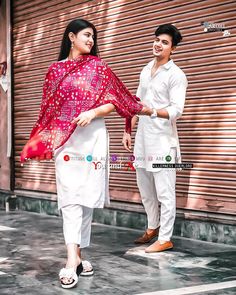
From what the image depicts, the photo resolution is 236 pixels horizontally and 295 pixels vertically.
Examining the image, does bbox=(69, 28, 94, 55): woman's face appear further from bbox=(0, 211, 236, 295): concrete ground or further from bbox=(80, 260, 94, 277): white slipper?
bbox=(0, 211, 236, 295): concrete ground

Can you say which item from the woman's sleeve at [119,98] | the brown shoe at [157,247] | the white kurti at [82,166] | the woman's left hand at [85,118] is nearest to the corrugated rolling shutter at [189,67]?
the brown shoe at [157,247]

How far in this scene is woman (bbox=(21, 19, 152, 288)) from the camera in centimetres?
465

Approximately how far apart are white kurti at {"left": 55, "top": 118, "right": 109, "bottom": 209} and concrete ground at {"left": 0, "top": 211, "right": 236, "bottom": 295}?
61 cm

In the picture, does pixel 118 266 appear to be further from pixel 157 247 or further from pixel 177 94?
pixel 177 94

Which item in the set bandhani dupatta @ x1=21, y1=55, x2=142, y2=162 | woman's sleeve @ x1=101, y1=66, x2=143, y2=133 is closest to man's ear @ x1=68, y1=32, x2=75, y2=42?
bandhani dupatta @ x1=21, y1=55, x2=142, y2=162

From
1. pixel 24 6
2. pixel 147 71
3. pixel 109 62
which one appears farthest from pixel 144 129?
pixel 24 6

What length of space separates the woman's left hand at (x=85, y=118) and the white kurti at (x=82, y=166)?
21cm

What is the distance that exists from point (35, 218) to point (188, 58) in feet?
10.8

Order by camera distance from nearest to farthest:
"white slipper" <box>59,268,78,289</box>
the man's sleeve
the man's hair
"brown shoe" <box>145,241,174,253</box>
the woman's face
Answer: "white slipper" <box>59,268,78,289</box> → the woman's face → the man's sleeve → "brown shoe" <box>145,241,174,253</box> → the man's hair

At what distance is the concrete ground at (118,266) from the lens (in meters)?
4.46

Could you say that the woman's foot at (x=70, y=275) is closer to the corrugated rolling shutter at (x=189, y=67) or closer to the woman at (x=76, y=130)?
the woman at (x=76, y=130)

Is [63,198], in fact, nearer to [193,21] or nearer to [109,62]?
[193,21]

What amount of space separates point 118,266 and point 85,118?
1440 millimetres

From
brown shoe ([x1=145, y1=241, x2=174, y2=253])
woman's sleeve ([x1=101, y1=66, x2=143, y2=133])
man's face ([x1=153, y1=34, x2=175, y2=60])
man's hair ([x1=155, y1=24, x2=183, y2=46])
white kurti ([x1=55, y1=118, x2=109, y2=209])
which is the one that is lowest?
brown shoe ([x1=145, y1=241, x2=174, y2=253])
